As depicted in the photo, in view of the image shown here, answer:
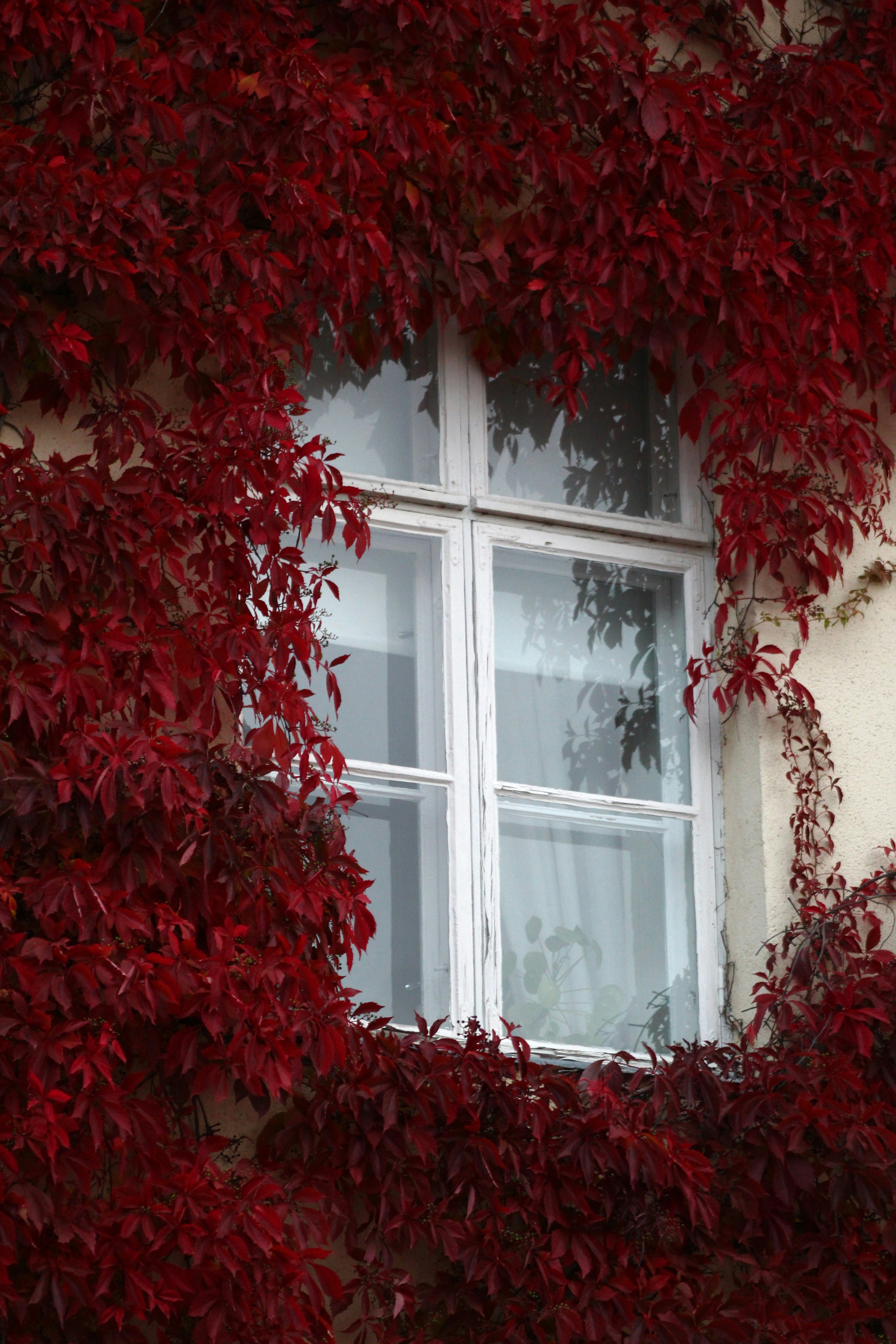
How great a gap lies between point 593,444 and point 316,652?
118cm

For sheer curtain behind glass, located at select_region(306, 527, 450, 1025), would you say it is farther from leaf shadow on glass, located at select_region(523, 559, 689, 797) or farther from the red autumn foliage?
leaf shadow on glass, located at select_region(523, 559, 689, 797)

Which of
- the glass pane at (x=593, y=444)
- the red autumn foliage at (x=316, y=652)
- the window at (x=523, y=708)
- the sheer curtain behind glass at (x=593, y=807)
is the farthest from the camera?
the glass pane at (x=593, y=444)

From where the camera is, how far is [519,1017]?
398cm

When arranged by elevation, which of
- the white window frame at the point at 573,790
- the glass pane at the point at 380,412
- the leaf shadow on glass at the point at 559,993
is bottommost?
the leaf shadow on glass at the point at 559,993

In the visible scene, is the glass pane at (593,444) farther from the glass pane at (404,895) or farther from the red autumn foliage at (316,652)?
the glass pane at (404,895)

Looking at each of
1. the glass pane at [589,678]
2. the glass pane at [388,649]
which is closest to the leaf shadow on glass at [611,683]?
the glass pane at [589,678]

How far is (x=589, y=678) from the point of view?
4301 millimetres

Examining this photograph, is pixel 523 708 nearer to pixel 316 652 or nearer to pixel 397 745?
pixel 397 745

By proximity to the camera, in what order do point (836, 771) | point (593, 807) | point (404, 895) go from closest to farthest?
1. point (404, 895)
2. point (593, 807)
3. point (836, 771)

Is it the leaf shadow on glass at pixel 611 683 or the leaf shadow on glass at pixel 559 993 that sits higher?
the leaf shadow on glass at pixel 611 683

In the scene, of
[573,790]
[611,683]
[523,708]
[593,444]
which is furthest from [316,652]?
[593,444]

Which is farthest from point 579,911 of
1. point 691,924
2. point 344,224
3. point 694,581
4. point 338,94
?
point 338,94

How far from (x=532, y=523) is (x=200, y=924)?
137 centimetres

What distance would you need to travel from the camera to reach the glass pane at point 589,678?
420 cm
